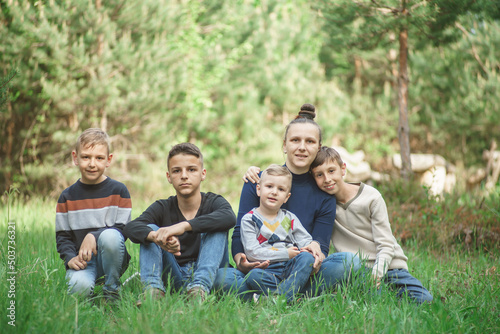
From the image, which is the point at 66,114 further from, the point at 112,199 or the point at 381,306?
the point at 381,306

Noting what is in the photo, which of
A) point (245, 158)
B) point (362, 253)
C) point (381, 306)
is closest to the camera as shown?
point (381, 306)

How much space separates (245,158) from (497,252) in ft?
27.2

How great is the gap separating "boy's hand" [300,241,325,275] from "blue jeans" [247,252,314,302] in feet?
0.16

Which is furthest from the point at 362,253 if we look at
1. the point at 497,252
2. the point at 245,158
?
the point at 245,158

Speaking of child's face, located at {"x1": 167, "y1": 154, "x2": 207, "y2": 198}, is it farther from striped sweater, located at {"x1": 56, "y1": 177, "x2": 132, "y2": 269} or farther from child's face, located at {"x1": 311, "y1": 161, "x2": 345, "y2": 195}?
child's face, located at {"x1": 311, "y1": 161, "x2": 345, "y2": 195}

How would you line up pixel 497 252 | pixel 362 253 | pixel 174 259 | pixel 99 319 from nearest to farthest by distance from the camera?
1. pixel 99 319
2. pixel 174 259
3. pixel 362 253
4. pixel 497 252

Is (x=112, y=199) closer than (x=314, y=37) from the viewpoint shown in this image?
Yes

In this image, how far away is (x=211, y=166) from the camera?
12.1m

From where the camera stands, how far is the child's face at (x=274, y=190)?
287 centimetres

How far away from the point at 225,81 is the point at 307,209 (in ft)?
32.2

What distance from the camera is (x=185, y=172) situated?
2.82m

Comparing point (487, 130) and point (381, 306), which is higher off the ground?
point (487, 130)

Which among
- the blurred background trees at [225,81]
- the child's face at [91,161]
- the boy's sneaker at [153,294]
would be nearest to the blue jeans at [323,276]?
the boy's sneaker at [153,294]

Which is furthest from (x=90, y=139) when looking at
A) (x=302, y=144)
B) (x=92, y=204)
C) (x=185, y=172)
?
(x=302, y=144)
